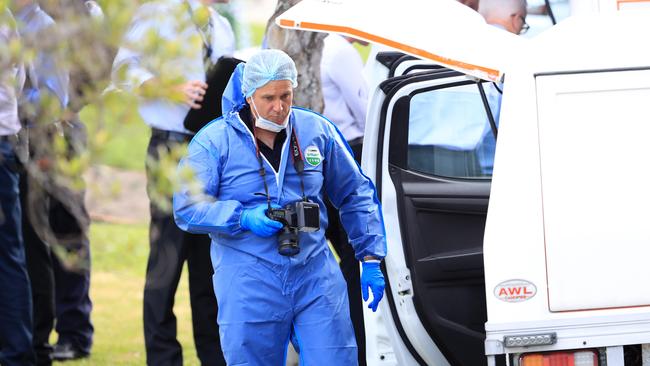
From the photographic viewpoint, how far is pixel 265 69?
5.68 m

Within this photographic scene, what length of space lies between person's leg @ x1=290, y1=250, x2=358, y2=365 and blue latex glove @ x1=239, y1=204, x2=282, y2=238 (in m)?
0.27

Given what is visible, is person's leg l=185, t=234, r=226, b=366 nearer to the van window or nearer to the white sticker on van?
the van window

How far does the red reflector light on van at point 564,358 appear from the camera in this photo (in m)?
4.87

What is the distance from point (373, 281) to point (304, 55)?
2.16 m

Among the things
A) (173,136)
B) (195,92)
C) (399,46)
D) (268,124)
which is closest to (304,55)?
(195,92)

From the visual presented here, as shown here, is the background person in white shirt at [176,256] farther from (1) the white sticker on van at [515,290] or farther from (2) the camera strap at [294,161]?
(1) the white sticker on van at [515,290]

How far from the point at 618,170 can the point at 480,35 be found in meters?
0.81

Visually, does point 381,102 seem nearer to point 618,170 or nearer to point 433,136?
point 433,136

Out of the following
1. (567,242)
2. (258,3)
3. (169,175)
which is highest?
(258,3)

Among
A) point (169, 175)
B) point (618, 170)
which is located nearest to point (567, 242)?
point (618, 170)

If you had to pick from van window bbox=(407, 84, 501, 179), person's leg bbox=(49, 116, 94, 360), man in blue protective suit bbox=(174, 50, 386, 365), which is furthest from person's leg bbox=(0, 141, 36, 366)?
van window bbox=(407, 84, 501, 179)

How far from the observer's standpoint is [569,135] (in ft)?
16.0

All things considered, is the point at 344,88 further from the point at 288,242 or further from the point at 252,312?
the point at 252,312

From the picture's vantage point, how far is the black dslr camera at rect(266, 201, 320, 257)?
18.1 feet
